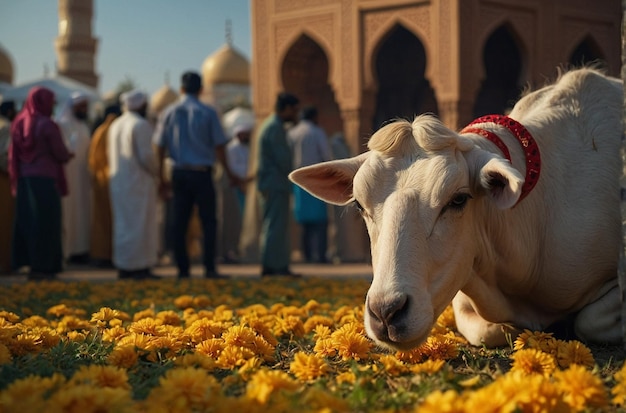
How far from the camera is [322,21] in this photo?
1486 centimetres

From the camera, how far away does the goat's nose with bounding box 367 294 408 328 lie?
2590 millimetres

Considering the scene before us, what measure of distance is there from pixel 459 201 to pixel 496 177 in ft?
0.53

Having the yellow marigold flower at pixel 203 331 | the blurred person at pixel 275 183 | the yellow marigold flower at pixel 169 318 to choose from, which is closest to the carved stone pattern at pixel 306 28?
the blurred person at pixel 275 183

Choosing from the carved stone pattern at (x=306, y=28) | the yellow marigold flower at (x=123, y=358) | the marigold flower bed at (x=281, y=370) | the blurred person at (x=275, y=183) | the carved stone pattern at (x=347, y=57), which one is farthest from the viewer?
the carved stone pattern at (x=306, y=28)

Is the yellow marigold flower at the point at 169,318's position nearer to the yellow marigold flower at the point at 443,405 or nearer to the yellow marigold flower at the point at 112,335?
the yellow marigold flower at the point at 112,335

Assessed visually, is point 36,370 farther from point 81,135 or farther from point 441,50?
point 441,50

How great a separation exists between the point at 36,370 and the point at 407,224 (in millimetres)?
1373

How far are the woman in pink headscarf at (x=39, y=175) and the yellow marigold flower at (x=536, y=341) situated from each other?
20.2 feet

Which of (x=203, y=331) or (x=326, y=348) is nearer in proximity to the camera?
(x=326, y=348)

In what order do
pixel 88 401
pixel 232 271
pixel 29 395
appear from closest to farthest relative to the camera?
1. pixel 88 401
2. pixel 29 395
3. pixel 232 271

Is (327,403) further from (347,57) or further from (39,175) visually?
(347,57)

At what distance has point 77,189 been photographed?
12141 mm

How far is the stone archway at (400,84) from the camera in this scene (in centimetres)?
1780

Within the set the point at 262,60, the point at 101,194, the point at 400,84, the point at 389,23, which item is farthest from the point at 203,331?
the point at 400,84
